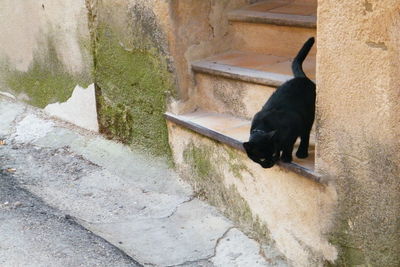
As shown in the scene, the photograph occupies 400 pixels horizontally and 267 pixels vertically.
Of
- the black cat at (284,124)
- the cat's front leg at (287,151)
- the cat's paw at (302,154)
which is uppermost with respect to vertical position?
the black cat at (284,124)

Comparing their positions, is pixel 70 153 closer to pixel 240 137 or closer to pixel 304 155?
pixel 240 137

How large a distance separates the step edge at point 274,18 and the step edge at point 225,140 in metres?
0.86

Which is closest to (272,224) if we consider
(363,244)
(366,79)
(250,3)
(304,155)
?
(304,155)

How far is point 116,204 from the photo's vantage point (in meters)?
5.12

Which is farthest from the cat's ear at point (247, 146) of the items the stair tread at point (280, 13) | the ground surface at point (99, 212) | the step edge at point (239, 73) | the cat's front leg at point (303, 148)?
the stair tread at point (280, 13)

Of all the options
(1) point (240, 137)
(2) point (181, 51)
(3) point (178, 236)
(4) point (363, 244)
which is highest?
(2) point (181, 51)

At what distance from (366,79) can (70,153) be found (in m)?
3.26

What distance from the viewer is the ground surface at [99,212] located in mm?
4359

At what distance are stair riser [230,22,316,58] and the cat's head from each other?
3.63 ft

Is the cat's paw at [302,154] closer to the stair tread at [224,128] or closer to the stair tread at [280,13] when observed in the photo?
the stair tread at [224,128]

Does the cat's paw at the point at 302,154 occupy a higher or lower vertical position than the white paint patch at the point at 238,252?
higher

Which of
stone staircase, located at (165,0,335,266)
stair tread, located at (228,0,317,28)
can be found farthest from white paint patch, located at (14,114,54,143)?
stair tread, located at (228,0,317,28)

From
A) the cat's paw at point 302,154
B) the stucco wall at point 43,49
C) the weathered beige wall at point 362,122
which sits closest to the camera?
the weathered beige wall at point 362,122

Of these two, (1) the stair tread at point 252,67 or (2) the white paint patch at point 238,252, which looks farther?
(1) the stair tread at point 252,67
